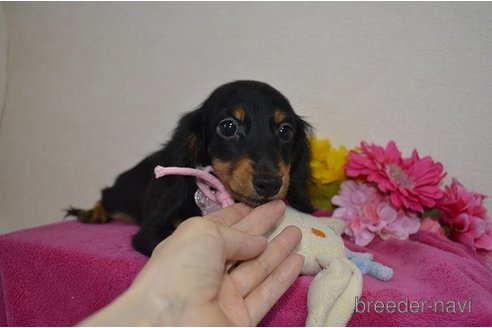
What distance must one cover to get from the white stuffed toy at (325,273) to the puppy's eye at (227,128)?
272mm

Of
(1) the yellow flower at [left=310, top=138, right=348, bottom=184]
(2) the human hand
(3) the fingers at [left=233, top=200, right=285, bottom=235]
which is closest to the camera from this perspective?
(2) the human hand

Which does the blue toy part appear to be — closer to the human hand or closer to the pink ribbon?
the human hand

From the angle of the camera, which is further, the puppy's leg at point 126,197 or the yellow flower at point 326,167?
the puppy's leg at point 126,197

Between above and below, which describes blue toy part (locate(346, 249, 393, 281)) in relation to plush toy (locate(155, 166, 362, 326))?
below

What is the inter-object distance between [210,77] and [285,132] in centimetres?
68

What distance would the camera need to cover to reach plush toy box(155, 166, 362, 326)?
0.82m

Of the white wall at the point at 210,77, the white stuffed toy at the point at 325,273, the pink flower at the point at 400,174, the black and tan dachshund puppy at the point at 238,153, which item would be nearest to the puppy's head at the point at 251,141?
the black and tan dachshund puppy at the point at 238,153

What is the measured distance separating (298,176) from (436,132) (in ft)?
1.77

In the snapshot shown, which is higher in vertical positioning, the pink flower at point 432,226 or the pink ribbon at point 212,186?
the pink ribbon at point 212,186

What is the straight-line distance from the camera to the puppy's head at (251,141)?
1.02 metres

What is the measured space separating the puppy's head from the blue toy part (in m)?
0.26

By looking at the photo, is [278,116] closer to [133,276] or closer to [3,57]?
[133,276]

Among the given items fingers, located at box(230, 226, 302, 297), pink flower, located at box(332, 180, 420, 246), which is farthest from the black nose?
pink flower, located at box(332, 180, 420, 246)

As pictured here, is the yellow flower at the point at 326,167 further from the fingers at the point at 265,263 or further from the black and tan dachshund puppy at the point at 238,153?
the fingers at the point at 265,263
